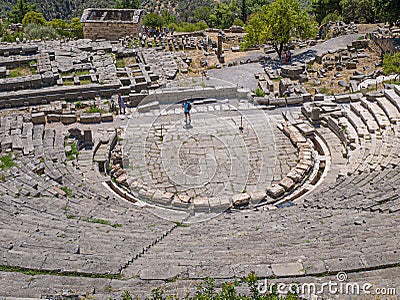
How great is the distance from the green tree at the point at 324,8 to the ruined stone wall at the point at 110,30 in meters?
16.4

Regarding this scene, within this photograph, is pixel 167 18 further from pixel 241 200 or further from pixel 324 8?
pixel 241 200

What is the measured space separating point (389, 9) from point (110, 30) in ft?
63.7

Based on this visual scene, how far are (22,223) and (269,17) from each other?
20.7 meters

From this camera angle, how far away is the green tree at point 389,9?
88.9ft

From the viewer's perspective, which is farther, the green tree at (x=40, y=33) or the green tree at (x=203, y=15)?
the green tree at (x=203, y=15)

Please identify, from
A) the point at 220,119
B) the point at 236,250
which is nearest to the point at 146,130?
the point at 220,119

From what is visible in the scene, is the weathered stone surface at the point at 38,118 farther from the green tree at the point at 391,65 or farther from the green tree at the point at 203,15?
the green tree at the point at 203,15

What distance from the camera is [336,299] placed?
709 centimetres

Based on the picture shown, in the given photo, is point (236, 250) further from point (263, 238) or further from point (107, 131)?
point (107, 131)

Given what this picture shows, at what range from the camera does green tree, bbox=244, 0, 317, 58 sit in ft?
88.7

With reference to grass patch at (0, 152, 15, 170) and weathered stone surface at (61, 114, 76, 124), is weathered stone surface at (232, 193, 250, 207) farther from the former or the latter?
weathered stone surface at (61, 114, 76, 124)

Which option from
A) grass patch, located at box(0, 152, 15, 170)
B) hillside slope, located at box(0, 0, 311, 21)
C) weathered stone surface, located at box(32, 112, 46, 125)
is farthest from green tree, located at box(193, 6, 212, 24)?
grass patch, located at box(0, 152, 15, 170)

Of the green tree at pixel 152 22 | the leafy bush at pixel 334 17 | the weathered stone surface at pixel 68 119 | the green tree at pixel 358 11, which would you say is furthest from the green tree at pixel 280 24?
the green tree at pixel 152 22

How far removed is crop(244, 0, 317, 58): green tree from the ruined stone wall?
10.3 metres
